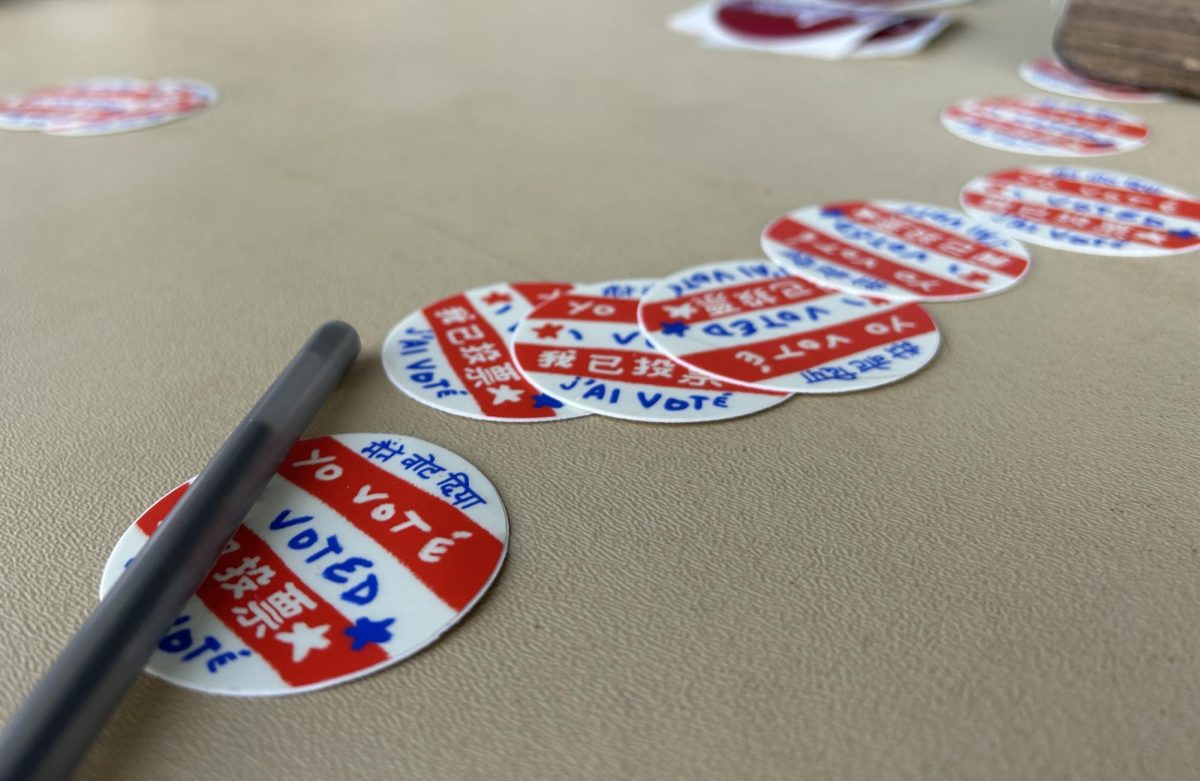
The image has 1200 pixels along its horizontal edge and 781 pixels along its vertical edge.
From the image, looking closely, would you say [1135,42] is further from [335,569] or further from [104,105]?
[104,105]

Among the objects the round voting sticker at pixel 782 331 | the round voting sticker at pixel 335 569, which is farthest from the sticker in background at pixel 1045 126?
the round voting sticker at pixel 335 569

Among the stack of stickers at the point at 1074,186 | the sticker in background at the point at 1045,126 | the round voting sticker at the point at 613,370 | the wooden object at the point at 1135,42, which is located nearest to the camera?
the round voting sticker at the point at 613,370

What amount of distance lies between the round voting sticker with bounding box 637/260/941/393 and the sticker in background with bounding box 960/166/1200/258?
267 millimetres

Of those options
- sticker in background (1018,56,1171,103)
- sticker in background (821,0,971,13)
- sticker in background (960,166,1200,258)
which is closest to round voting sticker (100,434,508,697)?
sticker in background (960,166,1200,258)

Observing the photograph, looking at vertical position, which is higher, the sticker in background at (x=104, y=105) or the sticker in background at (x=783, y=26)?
the sticker in background at (x=783, y=26)

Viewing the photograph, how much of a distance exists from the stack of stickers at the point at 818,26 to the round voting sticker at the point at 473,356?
1132mm

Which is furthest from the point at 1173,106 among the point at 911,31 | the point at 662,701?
the point at 662,701

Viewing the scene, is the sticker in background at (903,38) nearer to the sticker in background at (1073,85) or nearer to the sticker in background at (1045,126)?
the sticker in background at (1073,85)

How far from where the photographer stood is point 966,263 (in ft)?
A: 3.47

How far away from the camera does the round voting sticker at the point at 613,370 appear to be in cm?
82

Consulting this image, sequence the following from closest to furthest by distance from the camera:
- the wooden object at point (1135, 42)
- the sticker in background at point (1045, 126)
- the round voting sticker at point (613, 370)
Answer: the round voting sticker at point (613, 370) → the sticker in background at point (1045, 126) → the wooden object at point (1135, 42)

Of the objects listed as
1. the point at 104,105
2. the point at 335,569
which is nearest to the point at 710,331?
the point at 335,569

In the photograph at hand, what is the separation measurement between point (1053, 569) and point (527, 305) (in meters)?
0.53

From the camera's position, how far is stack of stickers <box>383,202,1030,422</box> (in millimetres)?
837
